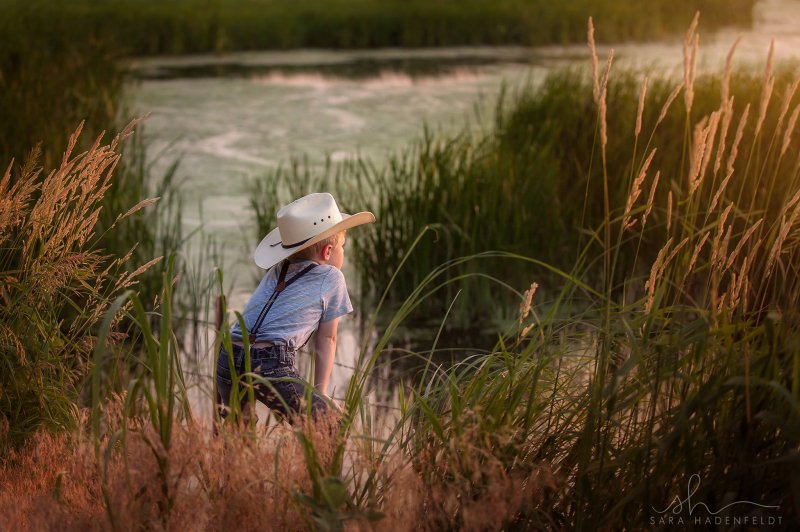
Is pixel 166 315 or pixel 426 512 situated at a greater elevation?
pixel 166 315

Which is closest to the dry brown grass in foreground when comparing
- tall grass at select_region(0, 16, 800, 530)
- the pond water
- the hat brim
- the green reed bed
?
tall grass at select_region(0, 16, 800, 530)

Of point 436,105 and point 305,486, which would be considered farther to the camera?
Result: point 436,105

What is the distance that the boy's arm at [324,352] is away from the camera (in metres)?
2.67

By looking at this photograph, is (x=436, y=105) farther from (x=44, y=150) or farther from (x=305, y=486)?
(x=305, y=486)

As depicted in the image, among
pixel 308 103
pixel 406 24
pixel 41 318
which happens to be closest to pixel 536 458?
pixel 41 318

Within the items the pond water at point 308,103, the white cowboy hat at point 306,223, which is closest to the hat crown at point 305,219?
the white cowboy hat at point 306,223

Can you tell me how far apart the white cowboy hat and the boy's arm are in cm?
20

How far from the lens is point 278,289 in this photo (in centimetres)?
274

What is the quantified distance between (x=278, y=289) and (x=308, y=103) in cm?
727

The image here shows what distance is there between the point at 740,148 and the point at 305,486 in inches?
135

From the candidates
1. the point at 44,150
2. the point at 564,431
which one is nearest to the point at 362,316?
the point at 44,150

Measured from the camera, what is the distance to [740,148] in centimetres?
491

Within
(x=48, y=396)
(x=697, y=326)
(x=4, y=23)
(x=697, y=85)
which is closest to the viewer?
(x=697, y=326)

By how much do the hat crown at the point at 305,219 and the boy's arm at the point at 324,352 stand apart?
23 cm
